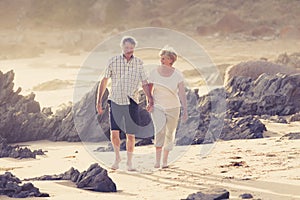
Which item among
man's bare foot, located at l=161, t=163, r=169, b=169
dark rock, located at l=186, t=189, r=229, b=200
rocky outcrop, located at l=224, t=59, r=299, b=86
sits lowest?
dark rock, located at l=186, t=189, r=229, b=200

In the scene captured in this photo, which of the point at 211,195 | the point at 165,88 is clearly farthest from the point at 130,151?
the point at 211,195

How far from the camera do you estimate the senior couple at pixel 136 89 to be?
9.04 meters

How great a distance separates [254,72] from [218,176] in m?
8.85

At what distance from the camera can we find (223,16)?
1405 inches

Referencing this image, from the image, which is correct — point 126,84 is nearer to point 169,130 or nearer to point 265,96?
point 169,130

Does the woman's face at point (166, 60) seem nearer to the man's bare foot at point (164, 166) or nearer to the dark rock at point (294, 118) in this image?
the man's bare foot at point (164, 166)

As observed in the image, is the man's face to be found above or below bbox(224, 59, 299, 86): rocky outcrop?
below

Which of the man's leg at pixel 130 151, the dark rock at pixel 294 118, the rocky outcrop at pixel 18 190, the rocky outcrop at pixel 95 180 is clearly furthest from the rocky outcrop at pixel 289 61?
the rocky outcrop at pixel 18 190

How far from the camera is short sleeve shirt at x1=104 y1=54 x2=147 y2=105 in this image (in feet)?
29.6

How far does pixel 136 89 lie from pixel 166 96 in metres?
0.33

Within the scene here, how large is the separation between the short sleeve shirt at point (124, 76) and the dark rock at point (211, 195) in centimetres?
217

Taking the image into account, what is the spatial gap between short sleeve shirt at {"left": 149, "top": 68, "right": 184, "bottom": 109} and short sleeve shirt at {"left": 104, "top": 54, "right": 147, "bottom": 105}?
0.43 ft

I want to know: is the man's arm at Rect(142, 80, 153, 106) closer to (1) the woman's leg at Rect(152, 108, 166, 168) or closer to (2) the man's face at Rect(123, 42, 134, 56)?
(1) the woman's leg at Rect(152, 108, 166, 168)

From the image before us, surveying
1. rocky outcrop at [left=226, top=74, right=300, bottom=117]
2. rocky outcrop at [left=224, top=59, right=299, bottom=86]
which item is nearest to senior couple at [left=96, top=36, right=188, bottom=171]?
rocky outcrop at [left=226, top=74, right=300, bottom=117]
